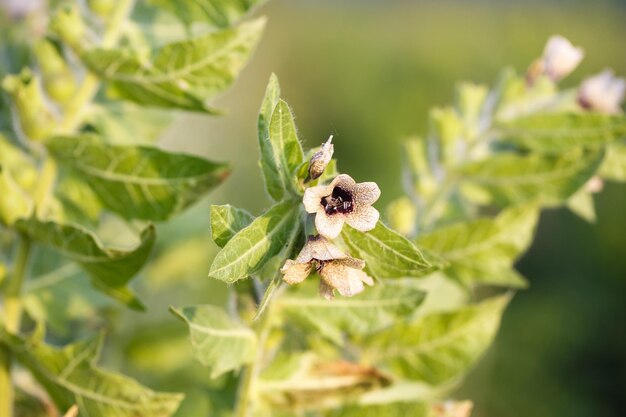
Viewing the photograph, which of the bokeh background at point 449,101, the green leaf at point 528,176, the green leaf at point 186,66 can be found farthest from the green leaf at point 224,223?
the bokeh background at point 449,101

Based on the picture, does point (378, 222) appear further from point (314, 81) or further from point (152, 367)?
point (314, 81)

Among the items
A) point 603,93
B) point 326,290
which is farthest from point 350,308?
point 603,93

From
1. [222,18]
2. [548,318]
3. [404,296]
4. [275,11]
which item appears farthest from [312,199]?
[275,11]

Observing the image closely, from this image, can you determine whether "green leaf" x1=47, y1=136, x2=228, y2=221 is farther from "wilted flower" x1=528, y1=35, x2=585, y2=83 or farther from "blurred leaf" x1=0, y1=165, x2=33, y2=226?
"wilted flower" x1=528, y1=35, x2=585, y2=83

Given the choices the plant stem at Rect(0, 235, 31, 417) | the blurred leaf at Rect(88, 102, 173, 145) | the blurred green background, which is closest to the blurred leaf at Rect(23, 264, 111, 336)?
the plant stem at Rect(0, 235, 31, 417)

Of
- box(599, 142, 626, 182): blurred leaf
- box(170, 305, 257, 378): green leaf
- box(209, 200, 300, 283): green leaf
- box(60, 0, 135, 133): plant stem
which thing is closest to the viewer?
box(209, 200, 300, 283): green leaf

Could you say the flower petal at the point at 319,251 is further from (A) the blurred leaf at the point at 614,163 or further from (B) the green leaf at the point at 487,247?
(A) the blurred leaf at the point at 614,163
